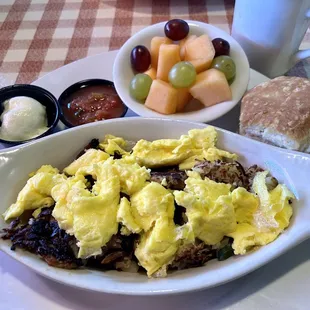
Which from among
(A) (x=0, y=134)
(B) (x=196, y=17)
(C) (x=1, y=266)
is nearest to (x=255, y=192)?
(C) (x=1, y=266)

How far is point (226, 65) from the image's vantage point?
161cm

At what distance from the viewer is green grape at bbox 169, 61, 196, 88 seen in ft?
4.97

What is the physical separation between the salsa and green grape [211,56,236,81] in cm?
42

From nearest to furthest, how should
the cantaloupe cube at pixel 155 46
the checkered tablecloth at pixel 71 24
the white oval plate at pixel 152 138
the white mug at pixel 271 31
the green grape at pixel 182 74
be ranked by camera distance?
the white oval plate at pixel 152 138 < the green grape at pixel 182 74 < the white mug at pixel 271 31 < the cantaloupe cube at pixel 155 46 < the checkered tablecloth at pixel 71 24

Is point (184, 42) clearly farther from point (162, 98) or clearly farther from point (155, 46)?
point (162, 98)

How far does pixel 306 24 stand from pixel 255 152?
0.76 meters

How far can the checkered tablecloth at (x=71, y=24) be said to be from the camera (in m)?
2.17

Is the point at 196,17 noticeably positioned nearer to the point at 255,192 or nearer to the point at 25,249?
the point at 255,192

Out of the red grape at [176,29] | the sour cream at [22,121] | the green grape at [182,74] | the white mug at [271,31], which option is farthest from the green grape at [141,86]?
the white mug at [271,31]

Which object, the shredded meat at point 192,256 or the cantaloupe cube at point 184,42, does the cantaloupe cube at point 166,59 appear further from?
the shredded meat at point 192,256

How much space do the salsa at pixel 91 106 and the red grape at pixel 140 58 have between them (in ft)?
0.49

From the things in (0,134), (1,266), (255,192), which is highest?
(255,192)

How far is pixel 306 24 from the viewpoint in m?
1.73

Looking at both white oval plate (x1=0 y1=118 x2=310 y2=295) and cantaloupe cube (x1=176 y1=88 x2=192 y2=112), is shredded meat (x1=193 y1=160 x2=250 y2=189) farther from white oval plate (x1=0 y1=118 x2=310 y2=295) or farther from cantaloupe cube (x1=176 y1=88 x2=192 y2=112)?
cantaloupe cube (x1=176 y1=88 x2=192 y2=112)
